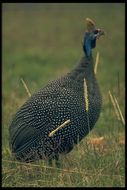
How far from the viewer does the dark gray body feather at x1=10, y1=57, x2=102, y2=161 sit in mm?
4723

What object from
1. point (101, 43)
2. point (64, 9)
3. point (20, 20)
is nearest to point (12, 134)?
point (101, 43)

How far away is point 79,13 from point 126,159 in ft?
36.8

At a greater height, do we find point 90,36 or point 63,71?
point 90,36

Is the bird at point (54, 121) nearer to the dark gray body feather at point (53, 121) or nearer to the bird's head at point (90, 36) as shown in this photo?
the dark gray body feather at point (53, 121)

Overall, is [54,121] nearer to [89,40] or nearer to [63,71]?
[89,40]

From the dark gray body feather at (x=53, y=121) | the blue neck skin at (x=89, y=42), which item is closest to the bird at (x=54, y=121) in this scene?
the dark gray body feather at (x=53, y=121)

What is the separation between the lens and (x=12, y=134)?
4.87 metres

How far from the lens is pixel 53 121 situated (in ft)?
15.5

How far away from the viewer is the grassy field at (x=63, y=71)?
14.6 feet

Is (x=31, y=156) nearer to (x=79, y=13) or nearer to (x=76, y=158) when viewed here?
(x=76, y=158)

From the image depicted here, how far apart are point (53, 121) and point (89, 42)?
2.58 feet

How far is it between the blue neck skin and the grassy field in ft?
1.03

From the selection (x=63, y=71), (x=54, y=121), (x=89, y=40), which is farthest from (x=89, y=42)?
(x=63, y=71)

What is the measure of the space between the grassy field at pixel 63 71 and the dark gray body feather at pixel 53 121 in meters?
0.10
